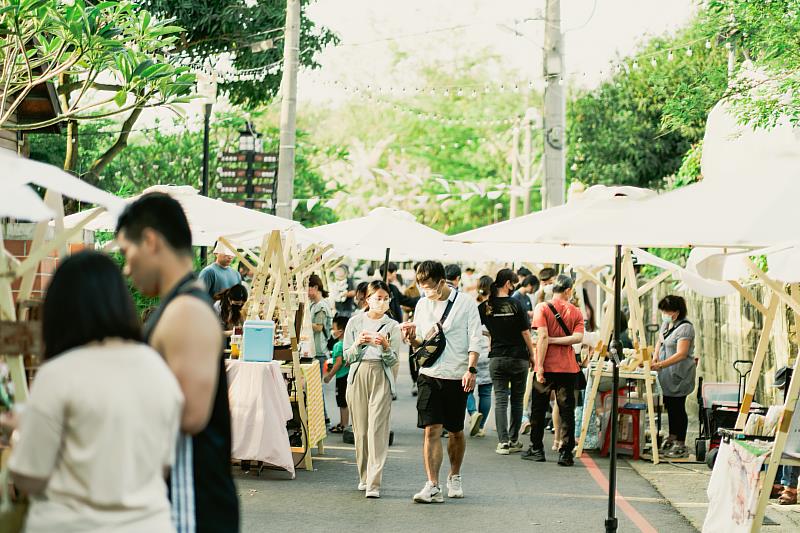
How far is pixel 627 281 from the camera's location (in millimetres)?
13938

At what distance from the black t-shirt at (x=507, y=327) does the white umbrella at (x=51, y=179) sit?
971 cm

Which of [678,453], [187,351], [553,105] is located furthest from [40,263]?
[553,105]

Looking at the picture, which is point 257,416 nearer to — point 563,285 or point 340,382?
point 340,382

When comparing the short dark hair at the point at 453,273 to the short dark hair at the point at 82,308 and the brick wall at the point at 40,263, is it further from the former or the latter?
the short dark hair at the point at 82,308

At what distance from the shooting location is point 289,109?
21.1 m

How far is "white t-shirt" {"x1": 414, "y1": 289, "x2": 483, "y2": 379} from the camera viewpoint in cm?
1052

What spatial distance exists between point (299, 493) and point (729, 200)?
200 inches

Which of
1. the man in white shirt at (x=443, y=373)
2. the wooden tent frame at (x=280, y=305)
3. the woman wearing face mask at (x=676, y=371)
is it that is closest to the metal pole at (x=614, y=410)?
the man in white shirt at (x=443, y=373)

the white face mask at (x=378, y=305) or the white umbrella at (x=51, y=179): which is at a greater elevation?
the white umbrella at (x=51, y=179)

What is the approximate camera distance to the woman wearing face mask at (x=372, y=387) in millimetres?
10719

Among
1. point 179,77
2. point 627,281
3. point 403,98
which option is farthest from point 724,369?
point 403,98

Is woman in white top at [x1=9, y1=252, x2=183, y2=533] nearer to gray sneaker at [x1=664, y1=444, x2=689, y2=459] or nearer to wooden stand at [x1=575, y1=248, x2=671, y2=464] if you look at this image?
wooden stand at [x1=575, y1=248, x2=671, y2=464]

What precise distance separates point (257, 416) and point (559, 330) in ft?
12.6

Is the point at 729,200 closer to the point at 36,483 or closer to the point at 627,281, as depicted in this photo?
the point at 36,483
